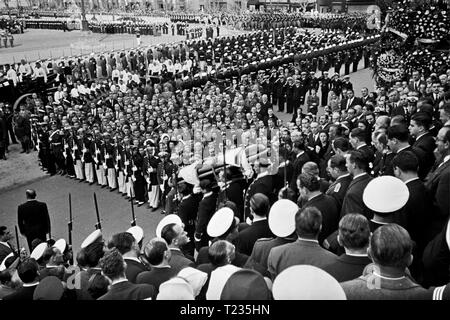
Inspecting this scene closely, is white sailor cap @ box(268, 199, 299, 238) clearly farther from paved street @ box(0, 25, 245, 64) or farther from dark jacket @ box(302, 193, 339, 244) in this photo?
paved street @ box(0, 25, 245, 64)

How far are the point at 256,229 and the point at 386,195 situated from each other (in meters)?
→ 1.27

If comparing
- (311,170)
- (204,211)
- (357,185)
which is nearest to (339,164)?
(311,170)

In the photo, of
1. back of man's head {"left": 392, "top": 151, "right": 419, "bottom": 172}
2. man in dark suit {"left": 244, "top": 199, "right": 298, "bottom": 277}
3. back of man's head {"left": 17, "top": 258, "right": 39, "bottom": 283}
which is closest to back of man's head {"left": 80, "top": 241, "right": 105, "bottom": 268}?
back of man's head {"left": 17, "top": 258, "right": 39, "bottom": 283}

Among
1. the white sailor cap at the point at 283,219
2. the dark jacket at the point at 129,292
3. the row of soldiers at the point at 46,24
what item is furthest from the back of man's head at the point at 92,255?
the row of soldiers at the point at 46,24

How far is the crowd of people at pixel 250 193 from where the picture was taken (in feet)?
9.91

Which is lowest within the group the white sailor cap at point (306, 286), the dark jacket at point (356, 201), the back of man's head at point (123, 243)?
the back of man's head at point (123, 243)

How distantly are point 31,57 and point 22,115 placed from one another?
839 inches

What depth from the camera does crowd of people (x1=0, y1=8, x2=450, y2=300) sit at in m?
3.02

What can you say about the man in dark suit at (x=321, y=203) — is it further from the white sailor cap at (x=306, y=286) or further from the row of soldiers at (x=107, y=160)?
the row of soldiers at (x=107, y=160)

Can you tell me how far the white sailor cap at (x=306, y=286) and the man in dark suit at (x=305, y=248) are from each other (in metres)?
0.89

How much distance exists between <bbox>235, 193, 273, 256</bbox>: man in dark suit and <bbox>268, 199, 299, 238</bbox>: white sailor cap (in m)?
0.33

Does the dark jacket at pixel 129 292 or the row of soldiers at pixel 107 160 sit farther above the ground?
the dark jacket at pixel 129 292

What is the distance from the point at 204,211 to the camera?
626 cm
